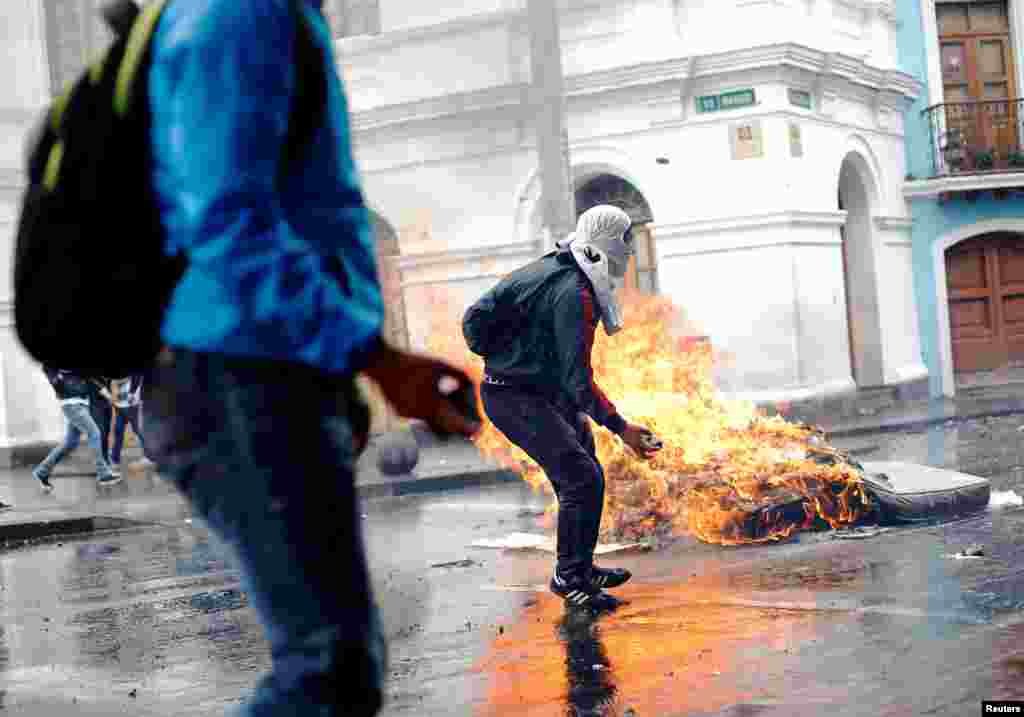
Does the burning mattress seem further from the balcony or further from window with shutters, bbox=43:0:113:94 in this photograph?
window with shutters, bbox=43:0:113:94

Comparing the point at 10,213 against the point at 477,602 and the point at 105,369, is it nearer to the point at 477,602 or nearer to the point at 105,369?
the point at 477,602

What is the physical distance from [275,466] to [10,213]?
20.6 meters

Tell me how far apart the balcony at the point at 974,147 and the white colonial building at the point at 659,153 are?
1.23 meters

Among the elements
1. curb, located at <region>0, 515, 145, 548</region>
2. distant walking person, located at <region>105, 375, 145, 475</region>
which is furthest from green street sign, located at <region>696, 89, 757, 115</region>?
curb, located at <region>0, 515, 145, 548</region>

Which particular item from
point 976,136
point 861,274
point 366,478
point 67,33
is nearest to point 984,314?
point 976,136

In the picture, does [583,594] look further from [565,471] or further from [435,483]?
[435,483]

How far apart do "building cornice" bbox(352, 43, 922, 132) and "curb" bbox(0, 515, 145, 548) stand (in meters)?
9.60

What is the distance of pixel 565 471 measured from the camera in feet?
23.5

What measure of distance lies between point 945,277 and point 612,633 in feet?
65.9

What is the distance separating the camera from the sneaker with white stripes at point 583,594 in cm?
701

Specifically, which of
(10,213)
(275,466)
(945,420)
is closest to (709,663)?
(275,466)

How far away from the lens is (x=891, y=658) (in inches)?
214

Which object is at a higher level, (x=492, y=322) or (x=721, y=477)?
(x=492, y=322)

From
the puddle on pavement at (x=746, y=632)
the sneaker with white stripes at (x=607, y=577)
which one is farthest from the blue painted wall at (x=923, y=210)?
the sneaker with white stripes at (x=607, y=577)
